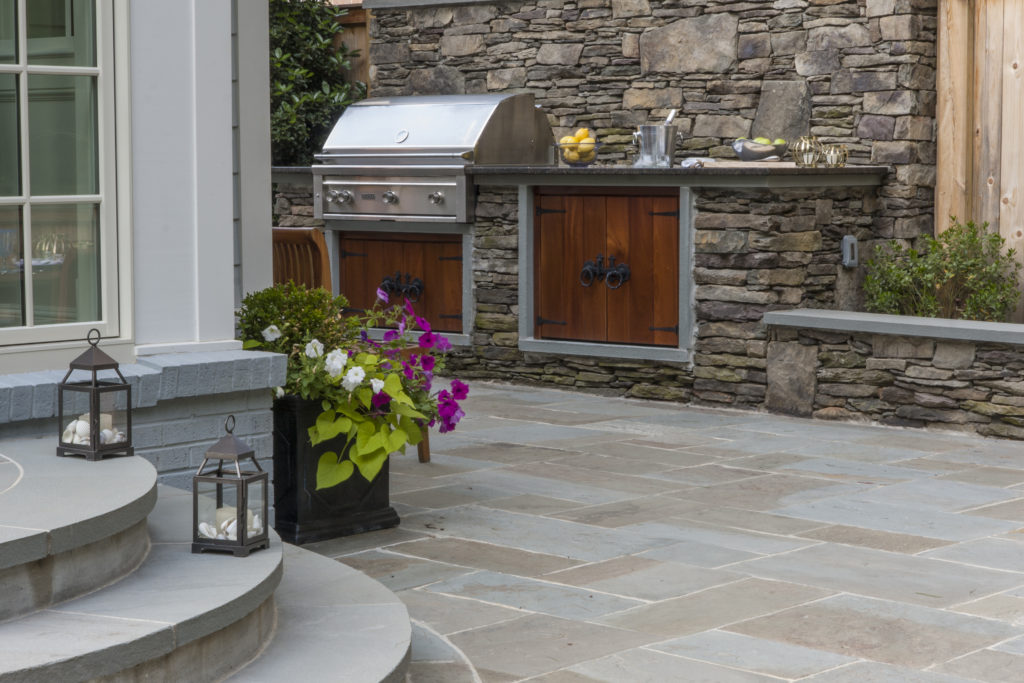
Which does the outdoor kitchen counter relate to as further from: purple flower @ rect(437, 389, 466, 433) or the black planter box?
the black planter box

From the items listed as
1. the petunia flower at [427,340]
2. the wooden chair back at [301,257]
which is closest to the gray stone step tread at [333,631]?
the petunia flower at [427,340]

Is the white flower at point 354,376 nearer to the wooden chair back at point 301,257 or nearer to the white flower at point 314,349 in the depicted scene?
Answer: the white flower at point 314,349

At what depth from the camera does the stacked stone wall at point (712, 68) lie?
24.3 feet

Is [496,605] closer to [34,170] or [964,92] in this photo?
[34,170]

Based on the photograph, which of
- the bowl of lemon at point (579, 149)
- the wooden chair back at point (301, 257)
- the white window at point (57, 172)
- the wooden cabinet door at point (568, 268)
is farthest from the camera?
the bowl of lemon at point (579, 149)

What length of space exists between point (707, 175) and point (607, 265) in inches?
33.4

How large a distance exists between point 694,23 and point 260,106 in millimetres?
4225

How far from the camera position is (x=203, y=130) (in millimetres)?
4016

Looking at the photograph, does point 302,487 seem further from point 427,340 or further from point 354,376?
point 427,340

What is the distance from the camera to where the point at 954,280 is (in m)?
7.09

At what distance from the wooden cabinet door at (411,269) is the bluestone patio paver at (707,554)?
1.85m

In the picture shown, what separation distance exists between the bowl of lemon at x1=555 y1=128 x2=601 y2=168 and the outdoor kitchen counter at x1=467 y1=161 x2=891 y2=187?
0.43 meters

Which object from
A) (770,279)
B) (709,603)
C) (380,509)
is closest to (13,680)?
(709,603)

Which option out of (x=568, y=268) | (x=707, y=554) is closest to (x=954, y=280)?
(x=568, y=268)
